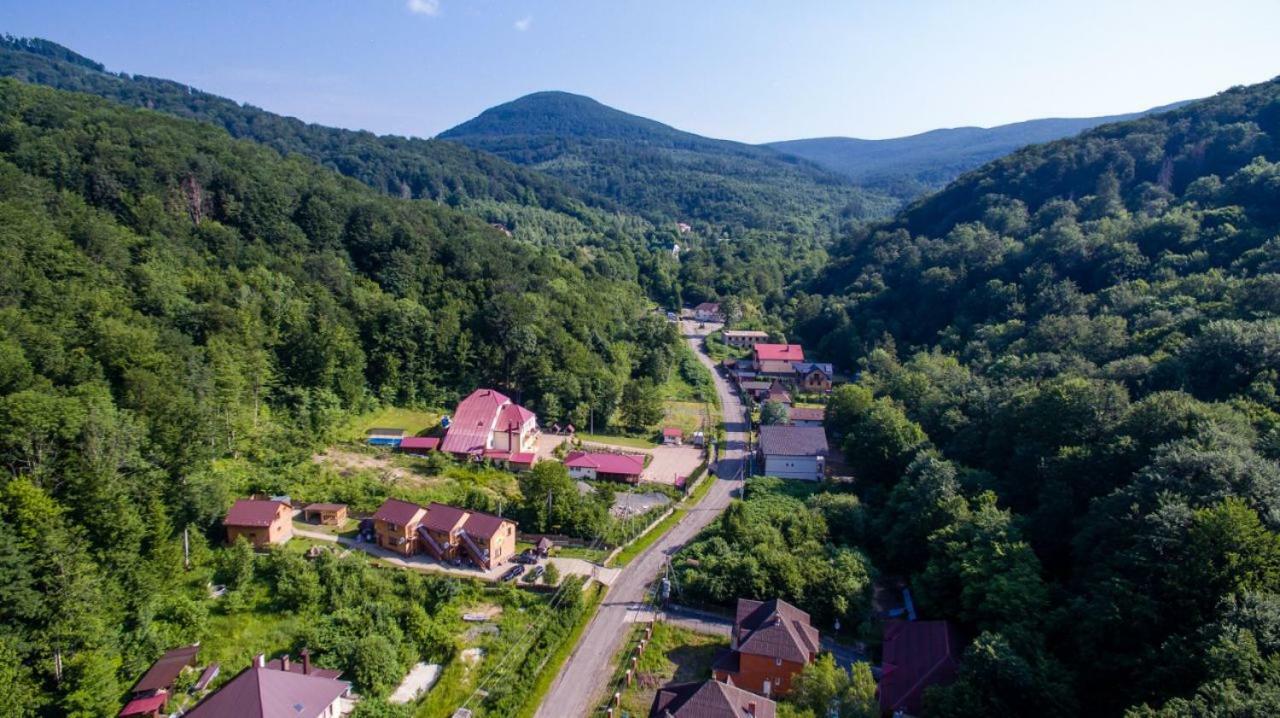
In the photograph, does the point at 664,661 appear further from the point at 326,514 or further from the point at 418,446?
the point at 418,446

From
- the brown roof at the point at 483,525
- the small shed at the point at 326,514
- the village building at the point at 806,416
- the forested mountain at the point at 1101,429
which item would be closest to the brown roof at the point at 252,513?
the small shed at the point at 326,514

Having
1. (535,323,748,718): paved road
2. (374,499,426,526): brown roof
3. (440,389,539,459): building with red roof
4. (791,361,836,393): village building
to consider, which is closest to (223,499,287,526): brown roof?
(374,499,426,526): brown roof

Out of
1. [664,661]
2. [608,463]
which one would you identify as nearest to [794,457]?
[608,463]

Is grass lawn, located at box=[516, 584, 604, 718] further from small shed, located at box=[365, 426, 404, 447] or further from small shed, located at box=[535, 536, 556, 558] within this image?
small shed, located at box=[365, 426, 404, 447]

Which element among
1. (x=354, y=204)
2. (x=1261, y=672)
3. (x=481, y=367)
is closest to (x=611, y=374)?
(x=481, y=367)

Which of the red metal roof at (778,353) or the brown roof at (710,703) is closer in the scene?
the brown roof at (710,703)

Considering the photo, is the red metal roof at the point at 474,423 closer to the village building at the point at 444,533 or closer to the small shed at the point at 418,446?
the small shed at the point at 418,446

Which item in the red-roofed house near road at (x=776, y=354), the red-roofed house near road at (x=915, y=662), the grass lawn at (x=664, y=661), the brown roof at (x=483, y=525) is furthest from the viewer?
the red-roofed house near road at (x=776, y=354)

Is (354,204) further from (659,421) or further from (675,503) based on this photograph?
(675,503)
